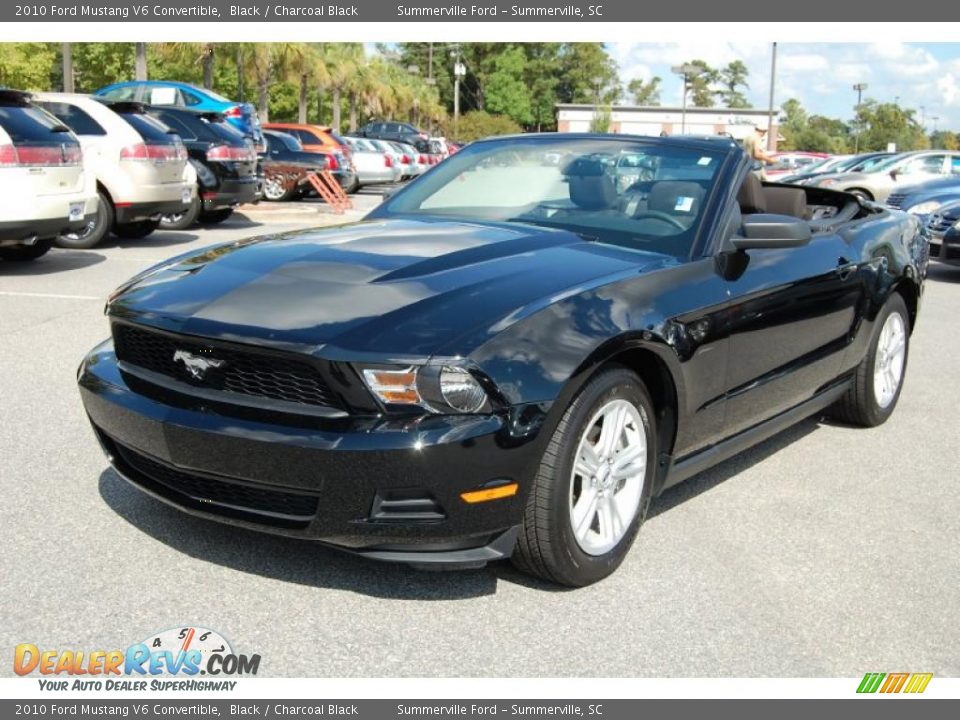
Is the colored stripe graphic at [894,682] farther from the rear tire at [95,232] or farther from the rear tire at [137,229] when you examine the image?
the rear tire at [137,229]

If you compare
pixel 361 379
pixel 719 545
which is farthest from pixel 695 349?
pixel 361 379

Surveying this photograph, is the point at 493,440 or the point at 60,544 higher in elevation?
the point at 493,440

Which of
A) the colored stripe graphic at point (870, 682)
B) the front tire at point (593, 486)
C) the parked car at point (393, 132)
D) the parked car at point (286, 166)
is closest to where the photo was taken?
the colored stripe graphic at point (870, 682)

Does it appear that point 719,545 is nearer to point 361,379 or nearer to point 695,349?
point 695,349

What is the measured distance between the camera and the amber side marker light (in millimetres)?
3027

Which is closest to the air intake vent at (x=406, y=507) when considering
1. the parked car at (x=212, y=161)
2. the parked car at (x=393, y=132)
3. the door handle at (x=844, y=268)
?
the door handle at (x=844, y=268)

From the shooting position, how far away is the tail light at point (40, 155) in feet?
30.8

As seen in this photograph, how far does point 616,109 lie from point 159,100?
92696 mm

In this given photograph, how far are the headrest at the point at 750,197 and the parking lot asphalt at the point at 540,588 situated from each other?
1188 millimetres

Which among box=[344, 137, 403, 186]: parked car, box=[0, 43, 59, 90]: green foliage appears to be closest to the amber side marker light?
box=[344, 137, 403, 186]: parked car

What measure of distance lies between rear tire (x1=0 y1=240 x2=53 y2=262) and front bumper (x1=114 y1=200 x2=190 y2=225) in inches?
46.6

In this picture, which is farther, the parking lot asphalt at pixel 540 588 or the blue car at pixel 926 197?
the blue car at pixel 926 197

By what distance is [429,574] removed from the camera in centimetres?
352

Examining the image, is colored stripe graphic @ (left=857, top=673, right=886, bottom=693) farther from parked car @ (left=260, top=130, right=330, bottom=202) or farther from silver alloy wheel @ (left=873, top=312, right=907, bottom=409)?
parked car @ (left=260, top=130, right=330, bottom=202)
